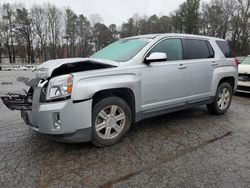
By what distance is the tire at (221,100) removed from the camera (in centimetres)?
463

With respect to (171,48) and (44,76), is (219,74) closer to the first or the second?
(171,48)

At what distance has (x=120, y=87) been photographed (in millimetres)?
2996

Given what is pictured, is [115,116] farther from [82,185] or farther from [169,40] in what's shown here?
[169,40]

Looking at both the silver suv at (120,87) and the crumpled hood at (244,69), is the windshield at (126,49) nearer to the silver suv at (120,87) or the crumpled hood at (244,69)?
the silver suv at (120,87)

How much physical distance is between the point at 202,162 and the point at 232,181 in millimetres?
443

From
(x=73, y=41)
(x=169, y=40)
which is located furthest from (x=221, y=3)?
(x=169, y=40)

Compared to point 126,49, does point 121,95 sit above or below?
below

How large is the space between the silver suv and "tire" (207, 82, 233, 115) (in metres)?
0.05

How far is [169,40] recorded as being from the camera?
3.78 metres

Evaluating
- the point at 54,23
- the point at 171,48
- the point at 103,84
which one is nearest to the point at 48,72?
the point at 103,84

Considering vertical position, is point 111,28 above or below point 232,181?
above

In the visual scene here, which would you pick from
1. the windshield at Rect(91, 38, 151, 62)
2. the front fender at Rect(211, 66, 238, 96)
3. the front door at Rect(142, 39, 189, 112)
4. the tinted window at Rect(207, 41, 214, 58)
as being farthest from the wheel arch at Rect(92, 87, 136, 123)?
the tinted window at Rect(207, 41, 214, 58)

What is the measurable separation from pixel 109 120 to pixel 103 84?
605 millimetres

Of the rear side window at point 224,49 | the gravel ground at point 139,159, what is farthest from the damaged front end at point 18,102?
the rear side window at point 224,49
